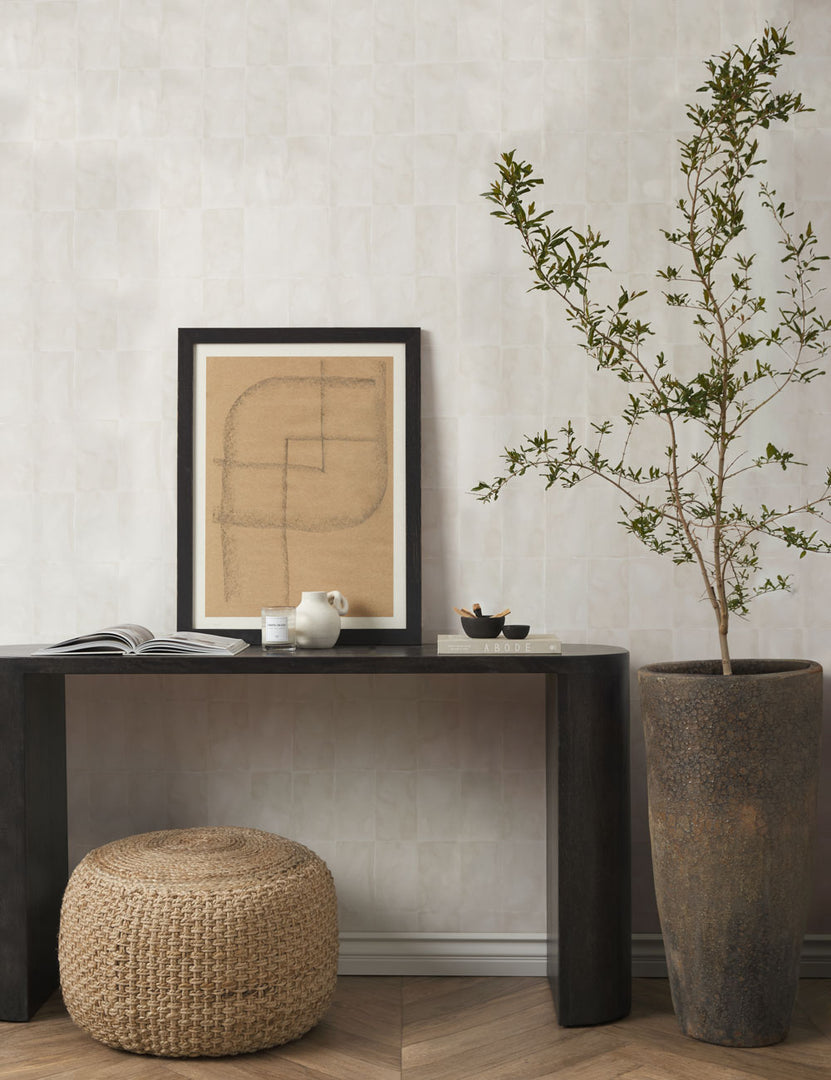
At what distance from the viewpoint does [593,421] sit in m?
2.62

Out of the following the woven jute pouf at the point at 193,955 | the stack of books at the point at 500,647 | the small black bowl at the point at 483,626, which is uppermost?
Result: the small black bowl at the point at 483,626

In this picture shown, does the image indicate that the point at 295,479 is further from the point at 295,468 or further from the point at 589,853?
the point at 589,853

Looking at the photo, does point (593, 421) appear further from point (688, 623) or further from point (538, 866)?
point (538, 866)

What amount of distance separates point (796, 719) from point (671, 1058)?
2.48 ft

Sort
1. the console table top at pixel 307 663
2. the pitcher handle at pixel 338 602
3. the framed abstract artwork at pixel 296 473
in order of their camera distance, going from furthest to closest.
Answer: the framed abstract artwork at pixel 296 473
the pitcher handle at pixel 338 602
the console table top at pixel 307 663

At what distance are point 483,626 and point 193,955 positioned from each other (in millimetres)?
946

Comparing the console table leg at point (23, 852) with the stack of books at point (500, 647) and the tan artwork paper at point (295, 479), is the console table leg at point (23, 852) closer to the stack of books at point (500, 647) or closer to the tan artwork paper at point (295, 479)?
the tan artwork paper at point (295, 479)

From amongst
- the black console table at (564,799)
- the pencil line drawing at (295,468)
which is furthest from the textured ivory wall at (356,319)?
the black console table at (564,799)

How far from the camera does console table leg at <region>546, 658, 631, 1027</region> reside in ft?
7.27

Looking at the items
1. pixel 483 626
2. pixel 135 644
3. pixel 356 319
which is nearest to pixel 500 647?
pixel 483 626

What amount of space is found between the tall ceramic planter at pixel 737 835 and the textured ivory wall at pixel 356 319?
49 centimetres

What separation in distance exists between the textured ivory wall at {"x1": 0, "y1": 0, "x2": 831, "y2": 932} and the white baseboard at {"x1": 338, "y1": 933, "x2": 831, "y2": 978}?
0.04 metres

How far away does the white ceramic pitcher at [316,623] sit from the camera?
2.42 meters

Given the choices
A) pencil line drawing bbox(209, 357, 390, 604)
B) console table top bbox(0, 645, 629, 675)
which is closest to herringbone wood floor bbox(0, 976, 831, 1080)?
console table top bbox(0, 645, 629, 675)
